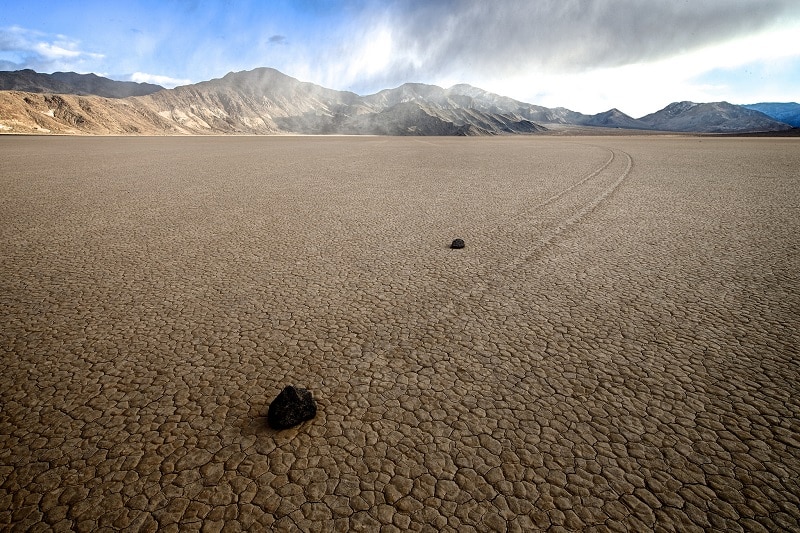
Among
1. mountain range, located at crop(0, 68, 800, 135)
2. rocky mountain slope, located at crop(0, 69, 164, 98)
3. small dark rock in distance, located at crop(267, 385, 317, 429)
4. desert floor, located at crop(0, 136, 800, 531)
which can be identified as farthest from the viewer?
rocky mountain slope, located at crop(0, 69, 164, 98)

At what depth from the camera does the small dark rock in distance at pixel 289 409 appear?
2.28 metres

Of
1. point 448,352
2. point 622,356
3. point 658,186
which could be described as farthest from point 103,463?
point 658,186

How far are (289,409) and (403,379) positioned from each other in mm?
771

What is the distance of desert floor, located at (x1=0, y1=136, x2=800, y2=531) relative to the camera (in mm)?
1870

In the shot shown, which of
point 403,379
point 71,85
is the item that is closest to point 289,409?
point 403,379

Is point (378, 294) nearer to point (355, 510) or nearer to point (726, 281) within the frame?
→ point (355, 510)

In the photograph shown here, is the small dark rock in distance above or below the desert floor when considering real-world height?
above

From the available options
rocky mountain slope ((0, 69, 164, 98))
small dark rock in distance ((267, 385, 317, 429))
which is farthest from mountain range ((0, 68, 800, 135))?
small dark rock in distance ((267, 385, 317, 429))

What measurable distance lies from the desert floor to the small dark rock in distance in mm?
58

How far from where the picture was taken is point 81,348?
3.09 m

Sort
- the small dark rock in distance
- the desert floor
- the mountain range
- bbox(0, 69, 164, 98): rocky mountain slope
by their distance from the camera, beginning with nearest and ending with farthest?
the desert floor < the small dark rock in distance < the mountain range < bbox(0, 69, 164, 98): rocky mountain slope

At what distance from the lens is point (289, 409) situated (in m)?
2.30

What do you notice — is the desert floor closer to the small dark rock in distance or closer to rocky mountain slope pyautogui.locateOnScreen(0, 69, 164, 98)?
the small dark rock in distance

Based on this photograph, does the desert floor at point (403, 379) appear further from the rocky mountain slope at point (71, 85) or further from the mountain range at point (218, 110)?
the rocky mountain slope at point (71, 85)
